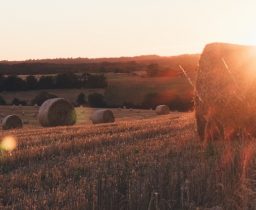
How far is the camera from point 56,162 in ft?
30.9

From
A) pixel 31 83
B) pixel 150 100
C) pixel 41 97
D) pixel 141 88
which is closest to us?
pixel 150 100

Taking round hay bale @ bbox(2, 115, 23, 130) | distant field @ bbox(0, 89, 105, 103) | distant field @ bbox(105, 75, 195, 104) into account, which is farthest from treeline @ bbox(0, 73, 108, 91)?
round hay bale @ bbox(2, 115, 23, 130)

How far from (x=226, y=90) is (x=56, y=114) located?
13352mm

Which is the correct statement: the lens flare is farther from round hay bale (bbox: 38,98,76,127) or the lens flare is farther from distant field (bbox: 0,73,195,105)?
distant field (bbox: 0,73,195,105)

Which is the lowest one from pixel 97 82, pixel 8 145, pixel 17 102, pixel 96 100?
pixel 96 100

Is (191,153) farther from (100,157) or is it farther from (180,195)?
(180,195)

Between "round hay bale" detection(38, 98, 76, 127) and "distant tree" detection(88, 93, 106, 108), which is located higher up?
"round hay bale" detection(38, 98, 76, 127)

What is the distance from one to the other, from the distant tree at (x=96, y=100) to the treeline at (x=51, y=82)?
12.5 ft

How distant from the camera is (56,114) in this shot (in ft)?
82.5

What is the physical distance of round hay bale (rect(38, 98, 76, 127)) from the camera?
977 inches

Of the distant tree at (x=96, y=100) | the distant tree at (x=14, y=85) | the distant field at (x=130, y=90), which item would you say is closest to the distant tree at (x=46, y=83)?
the distant field at (x=130, y=90)

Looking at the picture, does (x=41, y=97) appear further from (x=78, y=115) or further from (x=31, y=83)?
(x=78, y=115)

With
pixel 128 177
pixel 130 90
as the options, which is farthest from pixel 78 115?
pixel 128 177

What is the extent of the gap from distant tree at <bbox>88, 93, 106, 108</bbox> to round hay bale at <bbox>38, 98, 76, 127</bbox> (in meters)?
20.3
